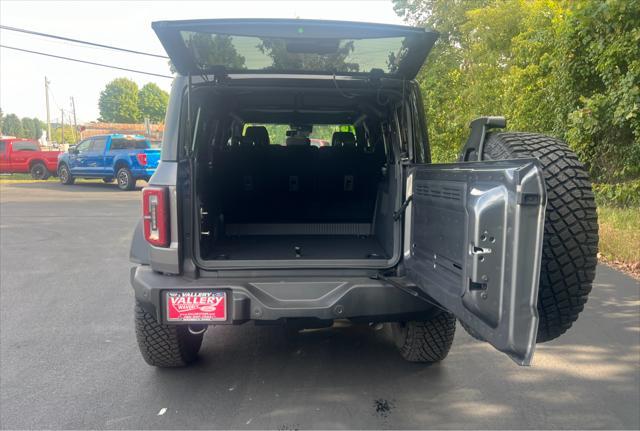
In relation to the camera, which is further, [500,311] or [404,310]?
[404,310]

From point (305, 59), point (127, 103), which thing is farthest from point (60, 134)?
point (305, 59)

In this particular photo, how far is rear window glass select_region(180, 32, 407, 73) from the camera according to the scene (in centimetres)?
286

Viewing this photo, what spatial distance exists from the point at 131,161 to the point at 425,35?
16926mm

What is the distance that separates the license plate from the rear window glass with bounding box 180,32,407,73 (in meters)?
1.37

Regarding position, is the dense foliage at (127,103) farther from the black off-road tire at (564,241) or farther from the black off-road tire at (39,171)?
the black off-road tire at (564,241)

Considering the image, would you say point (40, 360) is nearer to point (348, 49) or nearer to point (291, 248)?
point (291, 248)

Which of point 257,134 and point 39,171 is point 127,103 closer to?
point 39,171

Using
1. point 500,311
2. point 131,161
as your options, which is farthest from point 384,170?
point 131,161

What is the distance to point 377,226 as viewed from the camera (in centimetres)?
447

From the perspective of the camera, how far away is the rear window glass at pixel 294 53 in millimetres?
2859

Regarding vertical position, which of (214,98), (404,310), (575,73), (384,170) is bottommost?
(404,310)

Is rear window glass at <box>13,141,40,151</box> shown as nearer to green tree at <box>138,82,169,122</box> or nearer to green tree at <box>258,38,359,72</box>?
green tree at <box>258,38,359,72</box>

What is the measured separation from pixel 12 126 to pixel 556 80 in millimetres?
127071

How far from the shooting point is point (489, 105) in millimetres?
13883
